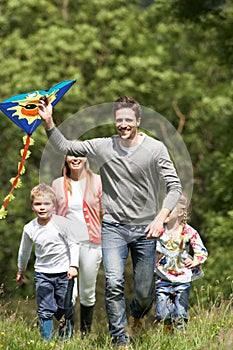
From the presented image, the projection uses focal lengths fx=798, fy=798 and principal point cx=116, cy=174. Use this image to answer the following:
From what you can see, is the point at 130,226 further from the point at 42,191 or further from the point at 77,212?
the point at 77,212

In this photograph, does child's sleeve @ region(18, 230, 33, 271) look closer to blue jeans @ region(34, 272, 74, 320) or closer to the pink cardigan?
blue jeans @ region(34, 272, 74, 320)

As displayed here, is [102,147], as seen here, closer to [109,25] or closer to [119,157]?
[119,157]

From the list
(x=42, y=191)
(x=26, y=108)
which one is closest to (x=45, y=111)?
(x=26, y=108)

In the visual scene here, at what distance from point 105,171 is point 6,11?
1649cm

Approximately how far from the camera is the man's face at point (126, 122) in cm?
A: 547

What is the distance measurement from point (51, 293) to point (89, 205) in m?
0.87

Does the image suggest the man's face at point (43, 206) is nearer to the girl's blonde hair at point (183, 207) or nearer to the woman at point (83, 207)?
the woman at point (83, 207)

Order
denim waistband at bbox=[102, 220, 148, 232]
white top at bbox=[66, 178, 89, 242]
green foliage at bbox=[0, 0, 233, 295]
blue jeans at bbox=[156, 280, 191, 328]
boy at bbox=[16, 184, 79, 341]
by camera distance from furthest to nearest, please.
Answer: green foliage at bbox=[0, 0, 233, 295]
white top at bbox=[66, 178, 89, 242]
blue jeans at bbox=[156, 280, 191, 328]
boy at bbox=[16, 184, 79, 341]
denim waistband at bbox=[102, 220, 148, 232]

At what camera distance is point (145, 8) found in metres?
22.2

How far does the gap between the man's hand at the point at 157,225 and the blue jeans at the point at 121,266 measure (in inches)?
11.0

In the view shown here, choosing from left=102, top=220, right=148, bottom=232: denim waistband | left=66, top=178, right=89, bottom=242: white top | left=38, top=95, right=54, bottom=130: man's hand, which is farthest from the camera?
left=66, top=178, right=89, bottom=242: white top

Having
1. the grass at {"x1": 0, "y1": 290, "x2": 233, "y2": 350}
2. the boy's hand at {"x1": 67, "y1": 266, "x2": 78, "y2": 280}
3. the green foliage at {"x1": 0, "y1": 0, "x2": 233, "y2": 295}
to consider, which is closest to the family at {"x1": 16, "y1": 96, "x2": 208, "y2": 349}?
the boy's hand at {"x1": 67, "y1": 266, "x2": 78, "y2": 280}

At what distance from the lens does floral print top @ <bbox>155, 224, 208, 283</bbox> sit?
615 cm

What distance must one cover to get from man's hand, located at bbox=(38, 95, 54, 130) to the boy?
2.71 feet
